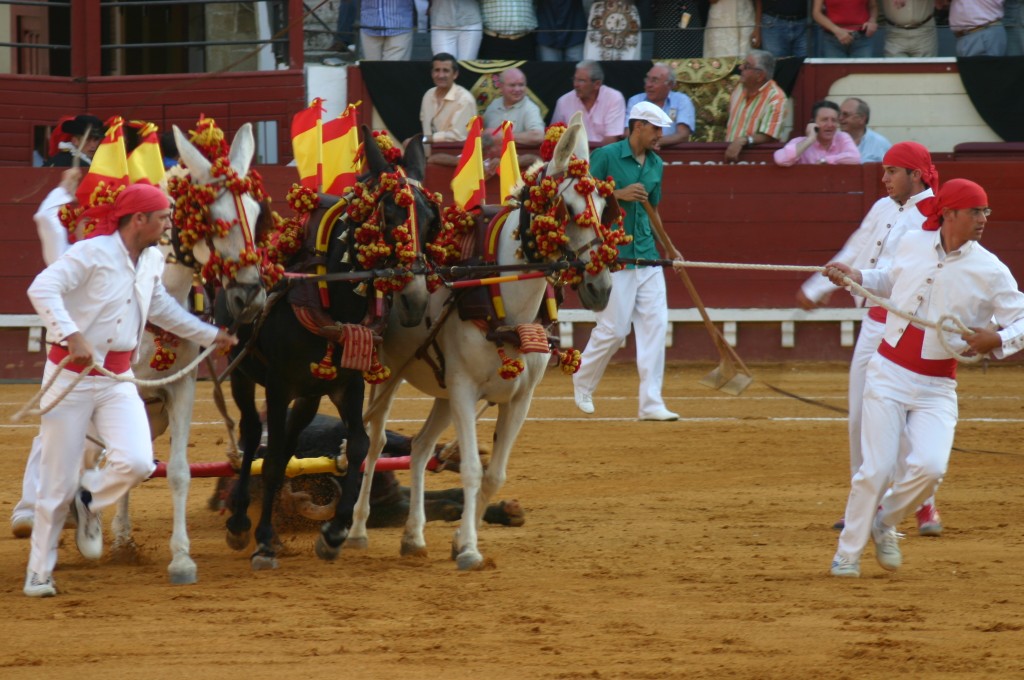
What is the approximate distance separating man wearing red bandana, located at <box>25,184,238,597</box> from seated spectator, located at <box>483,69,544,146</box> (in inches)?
360

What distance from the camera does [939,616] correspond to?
261 inches

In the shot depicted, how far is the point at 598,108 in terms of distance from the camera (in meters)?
16.0

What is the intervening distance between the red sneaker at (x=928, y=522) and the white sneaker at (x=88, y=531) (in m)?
4.52

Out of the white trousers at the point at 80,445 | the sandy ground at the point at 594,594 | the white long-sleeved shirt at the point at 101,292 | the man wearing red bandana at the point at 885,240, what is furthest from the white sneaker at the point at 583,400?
the white trousers at the point at 80,445

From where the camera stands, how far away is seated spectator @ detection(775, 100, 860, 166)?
1619 cm

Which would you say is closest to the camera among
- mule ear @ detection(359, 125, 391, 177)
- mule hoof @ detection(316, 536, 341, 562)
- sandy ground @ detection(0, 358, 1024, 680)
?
sandy ground @ detection(0, 358, 1024, 680)

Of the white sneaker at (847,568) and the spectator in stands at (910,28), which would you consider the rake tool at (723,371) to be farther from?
the spectator in stands at (910,28)

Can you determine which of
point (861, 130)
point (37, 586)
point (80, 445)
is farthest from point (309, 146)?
point (861, 130)

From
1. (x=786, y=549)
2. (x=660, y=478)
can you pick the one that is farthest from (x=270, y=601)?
(x=660, y=478)

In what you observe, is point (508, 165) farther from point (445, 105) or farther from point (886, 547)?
point (445, 105)

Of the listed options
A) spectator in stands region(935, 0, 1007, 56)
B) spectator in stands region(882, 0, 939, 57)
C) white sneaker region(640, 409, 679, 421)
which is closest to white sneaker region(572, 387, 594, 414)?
white sneaker region(640, 409, 679, 421)

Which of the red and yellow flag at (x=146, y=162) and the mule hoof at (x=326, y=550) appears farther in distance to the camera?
the mule hoof at (x=326, y=550)

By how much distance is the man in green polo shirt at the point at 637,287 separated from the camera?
12070mm

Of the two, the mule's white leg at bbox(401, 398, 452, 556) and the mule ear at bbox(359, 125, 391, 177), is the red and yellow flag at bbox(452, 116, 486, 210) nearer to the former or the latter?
the mule ear at bbox(359, 125, 391, 177)
